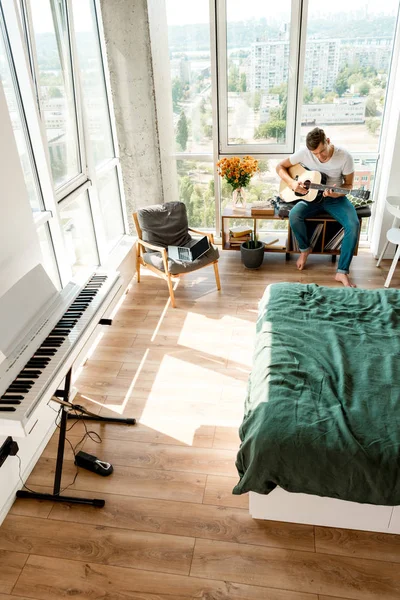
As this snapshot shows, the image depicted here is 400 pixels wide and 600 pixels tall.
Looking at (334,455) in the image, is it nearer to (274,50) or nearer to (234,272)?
(234,272)

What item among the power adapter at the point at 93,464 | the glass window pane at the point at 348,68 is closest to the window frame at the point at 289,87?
the glass window pane at the point at 348,68

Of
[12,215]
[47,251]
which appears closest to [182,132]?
[47,251]

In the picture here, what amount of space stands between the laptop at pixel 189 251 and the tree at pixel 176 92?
1.70 m

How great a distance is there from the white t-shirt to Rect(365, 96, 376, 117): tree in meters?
0.65

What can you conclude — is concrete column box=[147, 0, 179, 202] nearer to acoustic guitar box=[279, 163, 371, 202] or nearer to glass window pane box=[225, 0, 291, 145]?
glass window pane box=[225, 0, 291, 145]

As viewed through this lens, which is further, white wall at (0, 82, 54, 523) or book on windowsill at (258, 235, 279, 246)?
book on windowsill at (258, 235, 279, 246)

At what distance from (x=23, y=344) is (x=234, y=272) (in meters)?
3.01

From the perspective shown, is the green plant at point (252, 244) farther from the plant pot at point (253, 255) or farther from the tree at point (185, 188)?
the tree at point (185, 188)

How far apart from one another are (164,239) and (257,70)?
2031 mm

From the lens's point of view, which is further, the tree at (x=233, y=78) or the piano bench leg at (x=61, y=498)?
the tree at (x=233, y=78)

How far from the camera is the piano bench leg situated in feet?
8.84

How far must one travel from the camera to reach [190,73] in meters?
5.13

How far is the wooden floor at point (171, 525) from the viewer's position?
2.30 metres

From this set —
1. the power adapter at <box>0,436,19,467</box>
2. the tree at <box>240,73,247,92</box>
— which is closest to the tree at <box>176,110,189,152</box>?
the tree at <box>240,73,247,92</box>
